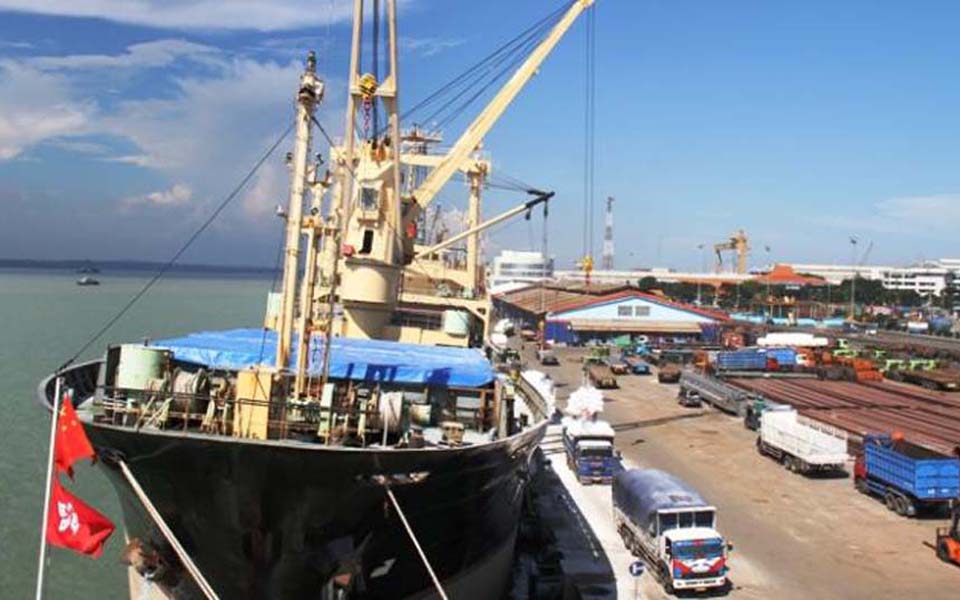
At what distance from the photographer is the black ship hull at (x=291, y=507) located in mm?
11141

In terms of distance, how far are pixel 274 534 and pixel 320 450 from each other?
1.60m

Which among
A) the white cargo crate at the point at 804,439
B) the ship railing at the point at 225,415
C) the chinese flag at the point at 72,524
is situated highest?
the ship railing at the point at 225,415

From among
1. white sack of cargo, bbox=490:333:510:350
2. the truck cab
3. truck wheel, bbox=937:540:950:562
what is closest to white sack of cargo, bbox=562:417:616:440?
white sack of cargo, bbox=490:333:510:350

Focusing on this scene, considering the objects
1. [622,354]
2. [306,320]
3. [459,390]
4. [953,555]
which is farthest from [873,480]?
[622,354]

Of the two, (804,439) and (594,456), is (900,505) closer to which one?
(804,439)

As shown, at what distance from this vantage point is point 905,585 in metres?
18.1

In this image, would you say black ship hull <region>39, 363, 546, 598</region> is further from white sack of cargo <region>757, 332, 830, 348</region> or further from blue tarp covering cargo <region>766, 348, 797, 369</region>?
white sack of cargo <region>757, 332, 830, 348</region>

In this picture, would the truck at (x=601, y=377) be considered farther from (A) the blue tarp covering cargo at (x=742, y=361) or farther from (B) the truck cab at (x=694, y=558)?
(B) the truck cab at (x=694, y=558)

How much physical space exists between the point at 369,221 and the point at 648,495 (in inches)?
456

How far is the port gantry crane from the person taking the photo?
13.1 m

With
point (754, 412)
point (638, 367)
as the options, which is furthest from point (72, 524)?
point (638, 367)

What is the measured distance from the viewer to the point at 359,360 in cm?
1602

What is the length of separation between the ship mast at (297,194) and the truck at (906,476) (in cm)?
1888

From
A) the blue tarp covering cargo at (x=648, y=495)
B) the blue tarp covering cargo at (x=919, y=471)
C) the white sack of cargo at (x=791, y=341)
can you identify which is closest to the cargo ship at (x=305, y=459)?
the blue tarp covering cargo at (x=648, y=495)
